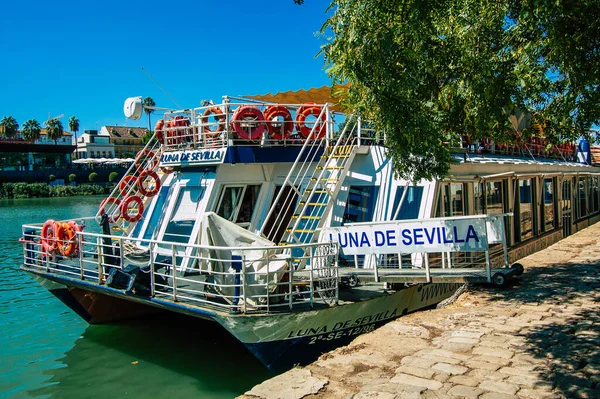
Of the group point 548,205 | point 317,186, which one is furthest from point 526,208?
point 317,186

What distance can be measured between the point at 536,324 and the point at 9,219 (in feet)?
141

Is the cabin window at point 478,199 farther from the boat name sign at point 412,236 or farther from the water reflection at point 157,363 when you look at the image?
the water reflection at point 157,363

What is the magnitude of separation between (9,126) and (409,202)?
121 meters

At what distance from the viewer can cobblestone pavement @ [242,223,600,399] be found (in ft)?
18.9

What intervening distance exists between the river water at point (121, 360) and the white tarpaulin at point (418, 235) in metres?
2.70

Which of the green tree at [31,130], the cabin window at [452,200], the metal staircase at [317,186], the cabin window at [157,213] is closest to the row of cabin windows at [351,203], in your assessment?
the metal staircase at [317,186]

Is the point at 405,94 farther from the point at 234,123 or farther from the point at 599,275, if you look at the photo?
the point at 599,275

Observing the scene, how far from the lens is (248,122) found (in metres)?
11.0

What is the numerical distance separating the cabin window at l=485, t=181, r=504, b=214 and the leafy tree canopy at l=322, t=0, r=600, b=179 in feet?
15.6

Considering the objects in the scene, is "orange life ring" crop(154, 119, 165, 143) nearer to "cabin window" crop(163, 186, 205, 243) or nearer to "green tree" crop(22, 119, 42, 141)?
"cabin window" crop(163, 186, 205, 243)

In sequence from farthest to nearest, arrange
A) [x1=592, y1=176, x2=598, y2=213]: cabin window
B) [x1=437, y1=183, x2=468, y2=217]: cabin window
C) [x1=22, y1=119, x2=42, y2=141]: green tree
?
[x1=22, y1=119, x2=42, y2=141]: green tree, [x1=592, y1=176, x2=598, y2=213]: cabin window, [x1=437, y1=183, x2=468, y2=217]: cabin window

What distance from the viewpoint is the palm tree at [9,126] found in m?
111

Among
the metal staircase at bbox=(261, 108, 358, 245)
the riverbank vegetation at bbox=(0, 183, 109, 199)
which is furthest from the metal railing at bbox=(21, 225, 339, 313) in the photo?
the riverbank vegetation at bbox=(0, 183, 109, 199)

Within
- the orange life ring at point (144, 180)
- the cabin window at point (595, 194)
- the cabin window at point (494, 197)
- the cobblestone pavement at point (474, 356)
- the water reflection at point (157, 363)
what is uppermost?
the orange life ring at point (144, 180)
